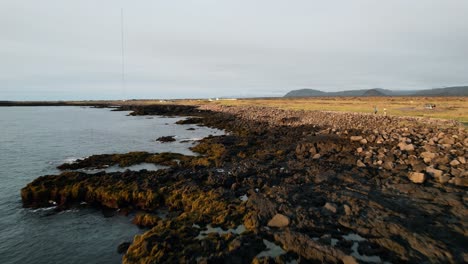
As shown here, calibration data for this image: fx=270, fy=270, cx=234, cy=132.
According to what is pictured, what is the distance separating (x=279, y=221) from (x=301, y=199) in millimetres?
3089

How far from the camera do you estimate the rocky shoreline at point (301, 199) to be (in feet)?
34.4

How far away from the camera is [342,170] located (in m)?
20.3

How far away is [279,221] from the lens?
12.5 meters

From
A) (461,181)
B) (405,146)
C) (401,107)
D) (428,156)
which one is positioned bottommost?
(461,181)

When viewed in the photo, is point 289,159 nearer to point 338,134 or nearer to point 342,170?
point 342,170

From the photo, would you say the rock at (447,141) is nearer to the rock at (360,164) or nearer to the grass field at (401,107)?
the rock at (360,164)

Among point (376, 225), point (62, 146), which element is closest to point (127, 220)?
point (376, 225)

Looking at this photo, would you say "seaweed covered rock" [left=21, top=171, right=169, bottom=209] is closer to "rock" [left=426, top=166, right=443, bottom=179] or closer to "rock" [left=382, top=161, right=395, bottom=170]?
"rock" [left=382, top=161, right=395, bottom=170]

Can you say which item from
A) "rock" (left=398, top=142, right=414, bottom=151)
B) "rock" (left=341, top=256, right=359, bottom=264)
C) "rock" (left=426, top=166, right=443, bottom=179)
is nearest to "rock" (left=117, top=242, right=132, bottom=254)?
"rock" (left=341, top=256, right=359, bottom=264)

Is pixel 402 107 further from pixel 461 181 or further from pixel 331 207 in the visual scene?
pixel 331 207

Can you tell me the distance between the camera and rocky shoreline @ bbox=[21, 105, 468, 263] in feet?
34.4

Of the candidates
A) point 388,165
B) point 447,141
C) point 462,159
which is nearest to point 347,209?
point 388,165

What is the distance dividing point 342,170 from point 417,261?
35.5 ft

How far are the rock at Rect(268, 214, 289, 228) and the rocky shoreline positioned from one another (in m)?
0.05
